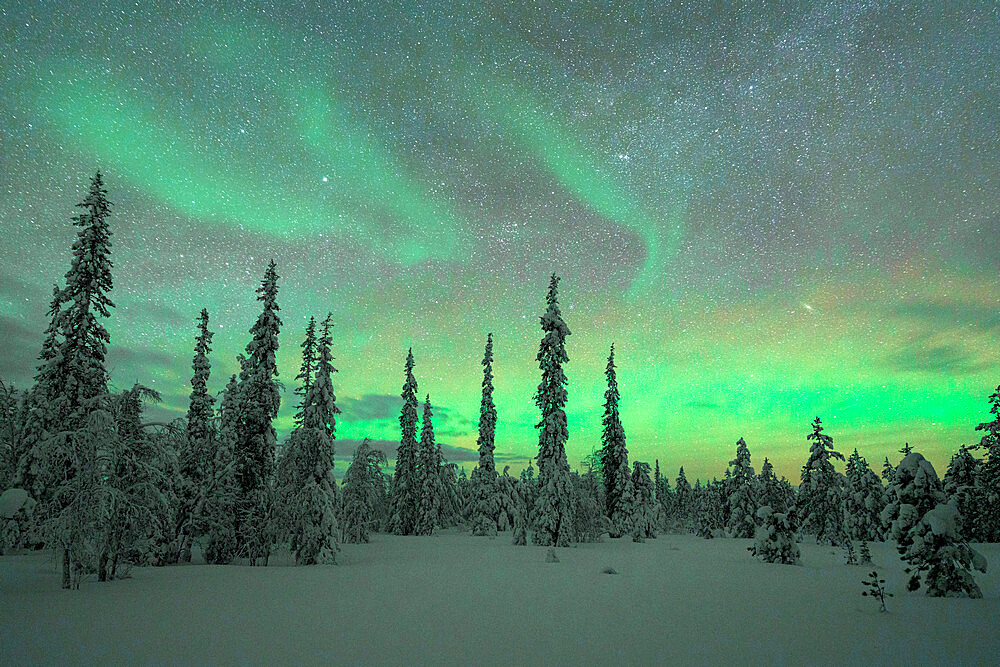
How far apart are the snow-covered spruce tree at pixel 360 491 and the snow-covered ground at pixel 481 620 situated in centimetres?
2257

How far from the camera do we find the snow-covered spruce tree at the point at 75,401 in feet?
57.0

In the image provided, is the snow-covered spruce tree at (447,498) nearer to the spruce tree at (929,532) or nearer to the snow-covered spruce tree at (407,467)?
the snow-covered spruce tree at (407,467)

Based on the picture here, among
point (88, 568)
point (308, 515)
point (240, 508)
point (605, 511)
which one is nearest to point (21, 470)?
point (88, 568)

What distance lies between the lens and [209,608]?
14.5m

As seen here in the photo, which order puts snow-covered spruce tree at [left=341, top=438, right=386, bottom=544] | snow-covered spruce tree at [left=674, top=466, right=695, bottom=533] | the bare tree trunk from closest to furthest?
the bare tree trunk, snow-covered spruce tree at [left=341, top=438, right=386, bottom=544], snow-covered spruce tree at [left=674, top=466, right=695, bottom=533]

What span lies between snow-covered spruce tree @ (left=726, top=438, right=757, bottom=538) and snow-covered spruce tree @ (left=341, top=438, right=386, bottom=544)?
41.2m

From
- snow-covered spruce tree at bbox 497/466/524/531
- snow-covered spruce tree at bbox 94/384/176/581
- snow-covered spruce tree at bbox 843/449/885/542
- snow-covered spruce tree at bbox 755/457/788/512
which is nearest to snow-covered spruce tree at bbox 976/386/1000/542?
snow-covered spruce tree at bbox 843/449/885/542

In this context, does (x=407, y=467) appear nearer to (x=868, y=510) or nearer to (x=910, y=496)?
(x=910, y=496)

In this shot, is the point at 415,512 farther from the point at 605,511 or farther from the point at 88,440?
the point at 88,440

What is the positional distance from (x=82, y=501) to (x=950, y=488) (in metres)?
34.0

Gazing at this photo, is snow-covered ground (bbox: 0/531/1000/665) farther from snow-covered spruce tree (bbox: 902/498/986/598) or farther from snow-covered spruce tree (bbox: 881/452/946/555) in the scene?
snow-covered spruce tree (bbox: 881/452/946/555)

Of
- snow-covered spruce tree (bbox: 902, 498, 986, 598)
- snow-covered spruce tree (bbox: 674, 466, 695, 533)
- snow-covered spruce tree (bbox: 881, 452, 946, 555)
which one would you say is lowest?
snow-covered spruce tree (bbox: 674, 466, 695, 533)

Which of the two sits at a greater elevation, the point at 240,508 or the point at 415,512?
the point at 240,508

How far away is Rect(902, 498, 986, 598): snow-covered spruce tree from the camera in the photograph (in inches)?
689
